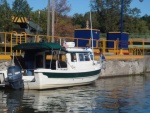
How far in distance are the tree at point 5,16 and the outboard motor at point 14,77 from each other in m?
18.4

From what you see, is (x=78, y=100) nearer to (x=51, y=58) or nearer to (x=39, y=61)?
(x=51, y=58)

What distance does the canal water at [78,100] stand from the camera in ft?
53.0

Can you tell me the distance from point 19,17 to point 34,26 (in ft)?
5.83

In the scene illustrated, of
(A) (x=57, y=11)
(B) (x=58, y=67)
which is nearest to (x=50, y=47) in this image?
(B) (x=58, y=67)

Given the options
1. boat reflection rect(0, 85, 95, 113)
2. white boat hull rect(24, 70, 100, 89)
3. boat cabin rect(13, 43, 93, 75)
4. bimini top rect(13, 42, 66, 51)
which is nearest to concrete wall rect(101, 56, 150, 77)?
boat cabin rect(13, 43, 93, 75)

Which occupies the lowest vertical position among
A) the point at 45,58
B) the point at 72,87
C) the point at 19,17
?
the point at 72,87

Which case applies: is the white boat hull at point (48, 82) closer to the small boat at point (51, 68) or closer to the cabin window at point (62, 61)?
the small boat at point (51, 68)

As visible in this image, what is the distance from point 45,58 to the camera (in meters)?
23.3

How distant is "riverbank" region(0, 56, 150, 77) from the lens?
31.8 m

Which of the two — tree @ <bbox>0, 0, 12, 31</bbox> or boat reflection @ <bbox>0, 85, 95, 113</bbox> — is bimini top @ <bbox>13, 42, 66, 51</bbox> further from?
tree @ <bbox>0, 0, 12, 31</bbox>

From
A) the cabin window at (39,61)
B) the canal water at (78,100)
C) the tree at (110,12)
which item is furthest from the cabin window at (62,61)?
the tree at (110,12)

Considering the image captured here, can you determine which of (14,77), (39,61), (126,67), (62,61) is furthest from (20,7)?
(14,77)

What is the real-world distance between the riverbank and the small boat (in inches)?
251

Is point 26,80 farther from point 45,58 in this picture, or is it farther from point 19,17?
point 19,17
